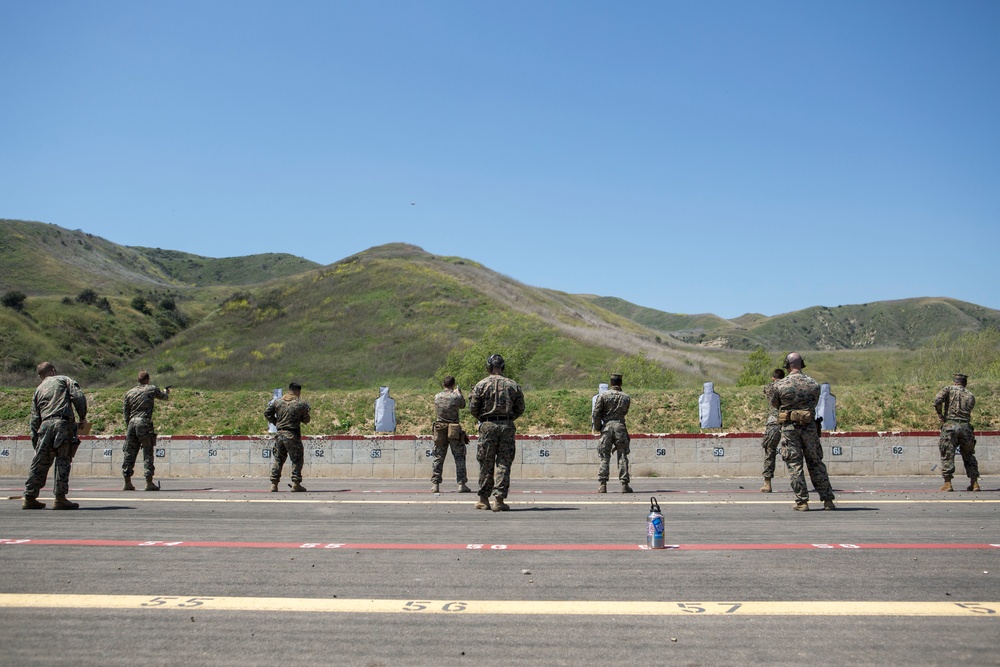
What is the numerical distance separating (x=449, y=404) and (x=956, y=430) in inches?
375

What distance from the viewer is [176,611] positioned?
230 inches

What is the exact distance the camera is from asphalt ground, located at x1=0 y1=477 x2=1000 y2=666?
496 cm

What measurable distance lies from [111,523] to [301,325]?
2868 inches

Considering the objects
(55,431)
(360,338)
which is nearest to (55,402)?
(55,431)

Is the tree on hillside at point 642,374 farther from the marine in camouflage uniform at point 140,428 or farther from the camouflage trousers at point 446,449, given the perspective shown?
Result: the marine in camouflage uniform at point 140,428

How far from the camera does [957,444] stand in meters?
15.3

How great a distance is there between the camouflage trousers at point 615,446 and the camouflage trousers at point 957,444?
19.0ft

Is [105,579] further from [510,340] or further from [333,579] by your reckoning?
[510,340]

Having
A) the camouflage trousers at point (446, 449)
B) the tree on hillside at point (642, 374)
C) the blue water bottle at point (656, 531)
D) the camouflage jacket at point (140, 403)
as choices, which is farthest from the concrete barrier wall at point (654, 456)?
the tree on hillside at point (642, 374)

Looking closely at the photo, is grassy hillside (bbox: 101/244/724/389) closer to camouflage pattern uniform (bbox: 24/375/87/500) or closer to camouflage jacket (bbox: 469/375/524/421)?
camouflage jacket (bbox: 469/375/524/421)

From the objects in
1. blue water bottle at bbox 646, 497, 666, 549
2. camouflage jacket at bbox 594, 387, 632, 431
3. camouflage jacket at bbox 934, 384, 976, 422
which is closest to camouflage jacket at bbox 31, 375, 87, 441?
blue water bottle at bbox 646, 497, 666, 549

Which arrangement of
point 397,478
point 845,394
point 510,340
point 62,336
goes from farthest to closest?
1. point 62,336
2. point 510,340
3. point 845,394
4. point 397,478

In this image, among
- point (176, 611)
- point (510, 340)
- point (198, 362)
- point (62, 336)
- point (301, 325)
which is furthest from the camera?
point (62, 336)

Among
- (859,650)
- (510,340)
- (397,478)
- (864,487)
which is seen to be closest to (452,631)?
(859,650)
